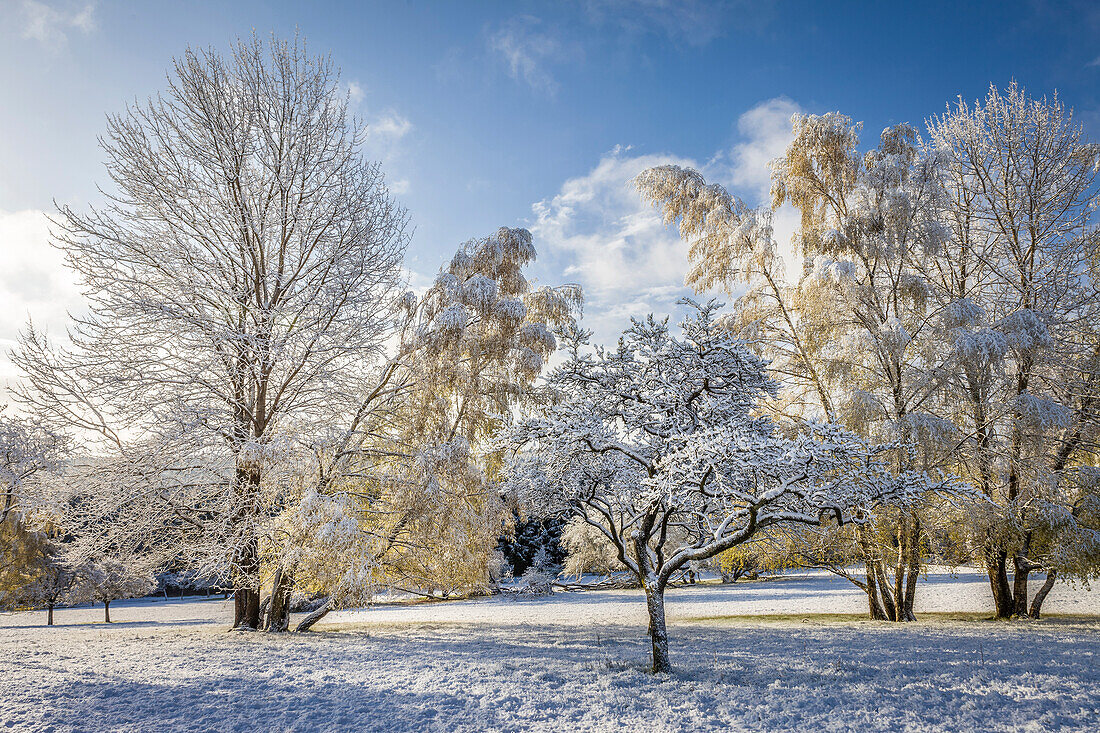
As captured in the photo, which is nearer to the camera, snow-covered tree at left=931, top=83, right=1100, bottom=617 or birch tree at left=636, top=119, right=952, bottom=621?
snow-covered tree at left=931, top=83, right=1100, bottom=617

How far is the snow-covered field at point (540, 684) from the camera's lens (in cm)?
436

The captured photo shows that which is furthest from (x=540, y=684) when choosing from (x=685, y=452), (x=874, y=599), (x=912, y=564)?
(x=874, y=599)

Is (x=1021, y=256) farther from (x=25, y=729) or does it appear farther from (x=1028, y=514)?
(x=25, y=729)

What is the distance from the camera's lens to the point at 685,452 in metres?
5.24

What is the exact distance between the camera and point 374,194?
10.1m

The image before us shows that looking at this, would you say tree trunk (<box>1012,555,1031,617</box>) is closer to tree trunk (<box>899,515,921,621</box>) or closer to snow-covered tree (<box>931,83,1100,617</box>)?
snow-covered tree (<box>931,83,1100,617</box>)

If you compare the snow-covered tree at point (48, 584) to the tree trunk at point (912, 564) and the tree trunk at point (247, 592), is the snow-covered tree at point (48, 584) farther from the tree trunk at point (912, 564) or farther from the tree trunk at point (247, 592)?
the tree trunk at point (912, 564)

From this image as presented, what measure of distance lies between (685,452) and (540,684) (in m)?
3.08

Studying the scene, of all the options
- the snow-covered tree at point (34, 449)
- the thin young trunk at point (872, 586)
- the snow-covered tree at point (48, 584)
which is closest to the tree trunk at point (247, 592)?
the snow-covered tree at point (34, 449)

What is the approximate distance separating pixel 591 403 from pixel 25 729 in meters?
5.96

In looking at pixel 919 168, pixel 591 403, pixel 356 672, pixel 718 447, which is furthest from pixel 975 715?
pixel 919 168

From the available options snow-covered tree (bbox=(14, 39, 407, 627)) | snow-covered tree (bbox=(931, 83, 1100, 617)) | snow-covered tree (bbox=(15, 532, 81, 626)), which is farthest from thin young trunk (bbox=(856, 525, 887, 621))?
snow-covered tree (bbox=(15, 532, 81, 626))

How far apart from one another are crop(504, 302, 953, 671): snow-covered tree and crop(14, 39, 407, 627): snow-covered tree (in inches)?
173

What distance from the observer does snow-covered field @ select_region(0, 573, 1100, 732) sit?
4359 mm
